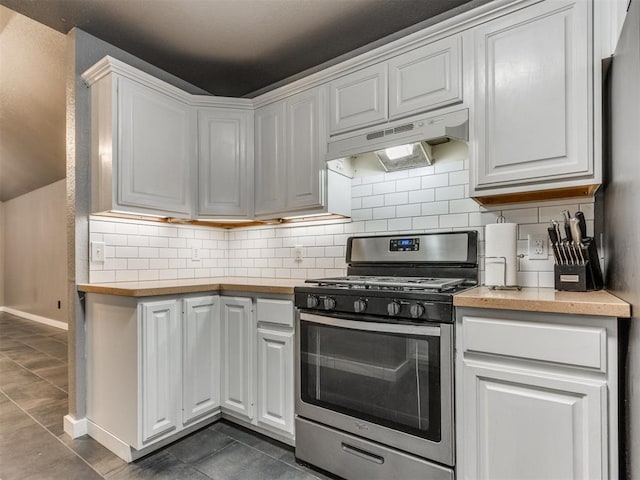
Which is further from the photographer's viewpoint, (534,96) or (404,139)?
(404,139)

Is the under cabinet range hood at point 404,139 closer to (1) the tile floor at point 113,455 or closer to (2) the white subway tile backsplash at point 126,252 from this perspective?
(2) the white subway tile backsplash at point 126,252

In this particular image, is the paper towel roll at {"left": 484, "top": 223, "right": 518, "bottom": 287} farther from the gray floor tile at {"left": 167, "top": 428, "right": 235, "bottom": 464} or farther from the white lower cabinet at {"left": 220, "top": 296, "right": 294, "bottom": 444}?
the gray floor tile at {"left": 167, "top": 428, "right": 235, "bottom": 464}

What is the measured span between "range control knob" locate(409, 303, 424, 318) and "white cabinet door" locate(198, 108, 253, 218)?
1.51m

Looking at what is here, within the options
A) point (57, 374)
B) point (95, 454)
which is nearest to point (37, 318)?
point (57, 374)

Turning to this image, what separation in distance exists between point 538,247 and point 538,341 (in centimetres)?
70

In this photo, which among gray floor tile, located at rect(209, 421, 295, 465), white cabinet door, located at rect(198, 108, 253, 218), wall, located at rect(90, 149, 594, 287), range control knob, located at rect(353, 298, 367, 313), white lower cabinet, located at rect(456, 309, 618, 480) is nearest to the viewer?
white lower cabinet, located at rect(456, 309, 618, 480)

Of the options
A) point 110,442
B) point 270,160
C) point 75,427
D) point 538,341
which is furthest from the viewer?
point 270,160

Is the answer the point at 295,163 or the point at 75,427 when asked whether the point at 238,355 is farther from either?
the point at 295,163

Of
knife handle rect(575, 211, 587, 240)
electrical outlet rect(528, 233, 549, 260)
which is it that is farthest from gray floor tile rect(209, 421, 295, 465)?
knife handle rect(575, 211, 587, 240)

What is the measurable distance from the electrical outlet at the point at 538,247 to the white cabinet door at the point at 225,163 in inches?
70.8

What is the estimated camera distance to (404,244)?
2.12m

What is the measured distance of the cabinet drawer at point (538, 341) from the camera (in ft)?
3.81

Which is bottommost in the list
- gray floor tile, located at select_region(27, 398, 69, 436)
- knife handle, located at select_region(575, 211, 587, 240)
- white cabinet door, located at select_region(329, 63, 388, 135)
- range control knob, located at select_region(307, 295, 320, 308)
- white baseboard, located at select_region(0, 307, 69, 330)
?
white baseboard, located at select_region(0, 307, 69, 330)

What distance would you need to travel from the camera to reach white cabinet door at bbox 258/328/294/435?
1.93 metres
